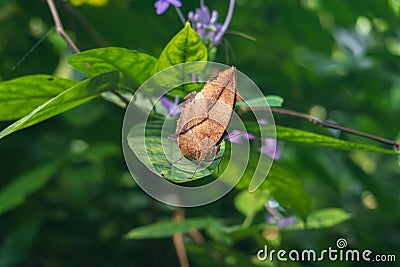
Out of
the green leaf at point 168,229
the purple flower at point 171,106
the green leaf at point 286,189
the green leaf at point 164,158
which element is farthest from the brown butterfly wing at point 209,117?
the green leaf at point 168,229

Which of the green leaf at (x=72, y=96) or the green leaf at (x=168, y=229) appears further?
the green leaf at (x=168, y=229)

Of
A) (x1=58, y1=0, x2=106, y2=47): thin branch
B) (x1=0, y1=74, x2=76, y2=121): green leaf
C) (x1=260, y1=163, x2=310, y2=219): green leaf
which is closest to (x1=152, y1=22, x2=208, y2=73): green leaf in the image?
(x1=0, y1=74, x2=76, y2=121): green leaf

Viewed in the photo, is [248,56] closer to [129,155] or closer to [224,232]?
[224,232]

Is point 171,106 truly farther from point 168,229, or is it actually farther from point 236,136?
point 168,229

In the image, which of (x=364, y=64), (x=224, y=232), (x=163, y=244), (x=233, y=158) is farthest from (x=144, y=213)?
(x=233, y=158)

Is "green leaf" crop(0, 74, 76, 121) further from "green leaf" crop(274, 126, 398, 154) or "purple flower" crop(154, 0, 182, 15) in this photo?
"green leaf" crop(274, 126, 398, 154)

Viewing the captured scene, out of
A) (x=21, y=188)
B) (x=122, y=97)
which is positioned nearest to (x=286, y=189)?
(x=122, y=97)

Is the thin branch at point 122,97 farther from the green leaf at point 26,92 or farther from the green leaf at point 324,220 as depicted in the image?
the green leaf at point 324,220
